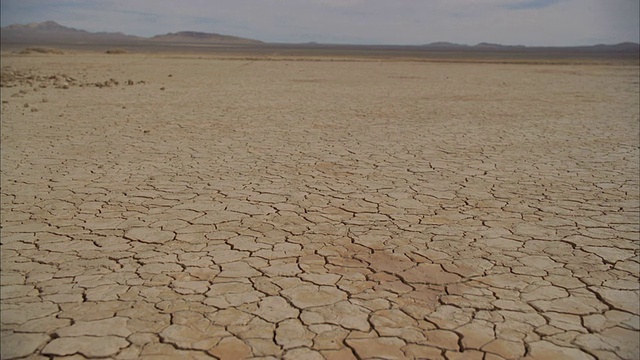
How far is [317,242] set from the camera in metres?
3.34

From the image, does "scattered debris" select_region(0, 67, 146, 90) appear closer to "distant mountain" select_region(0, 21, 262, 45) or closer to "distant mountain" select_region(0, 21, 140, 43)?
"distant mountain" select_region(0, 21, 140, 43)

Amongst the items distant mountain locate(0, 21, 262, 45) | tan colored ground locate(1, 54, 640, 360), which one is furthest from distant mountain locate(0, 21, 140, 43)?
tan colored ground locate(1, 54, 640, 360)

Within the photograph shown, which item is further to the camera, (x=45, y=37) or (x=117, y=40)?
(x=117, y=40)

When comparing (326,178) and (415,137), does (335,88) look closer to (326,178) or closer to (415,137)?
(415,137)

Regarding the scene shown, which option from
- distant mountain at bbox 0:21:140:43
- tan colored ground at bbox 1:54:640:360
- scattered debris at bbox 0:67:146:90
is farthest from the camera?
distant mountain at bbox 0:21:140:43

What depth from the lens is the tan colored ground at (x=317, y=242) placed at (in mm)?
2266

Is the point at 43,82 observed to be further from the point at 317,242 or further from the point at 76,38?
the point at 76,38

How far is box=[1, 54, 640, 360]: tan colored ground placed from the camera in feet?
7.43

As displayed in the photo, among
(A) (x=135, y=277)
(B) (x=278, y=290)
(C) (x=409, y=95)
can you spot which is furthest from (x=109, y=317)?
(C) (x=409, y=95)

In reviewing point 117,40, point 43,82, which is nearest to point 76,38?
point 117,40

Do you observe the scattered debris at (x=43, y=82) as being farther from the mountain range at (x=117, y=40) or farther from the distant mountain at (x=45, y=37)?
the mountain range at (x=117, y=40)

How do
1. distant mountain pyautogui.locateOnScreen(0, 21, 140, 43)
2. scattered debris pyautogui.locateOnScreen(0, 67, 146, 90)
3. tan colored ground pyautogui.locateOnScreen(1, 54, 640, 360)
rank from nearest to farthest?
tan colored ground pyautogui.locateOnScreen(1, 54, 640, 360)
scattered debris pyautogui.locateOnScreen(0, 67, 146, 90)
distant mountain pyautogui.locateOnScreen(0, 21, 140, 43)

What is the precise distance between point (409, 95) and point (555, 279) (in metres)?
10.0

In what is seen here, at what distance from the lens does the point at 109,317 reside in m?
2.38
